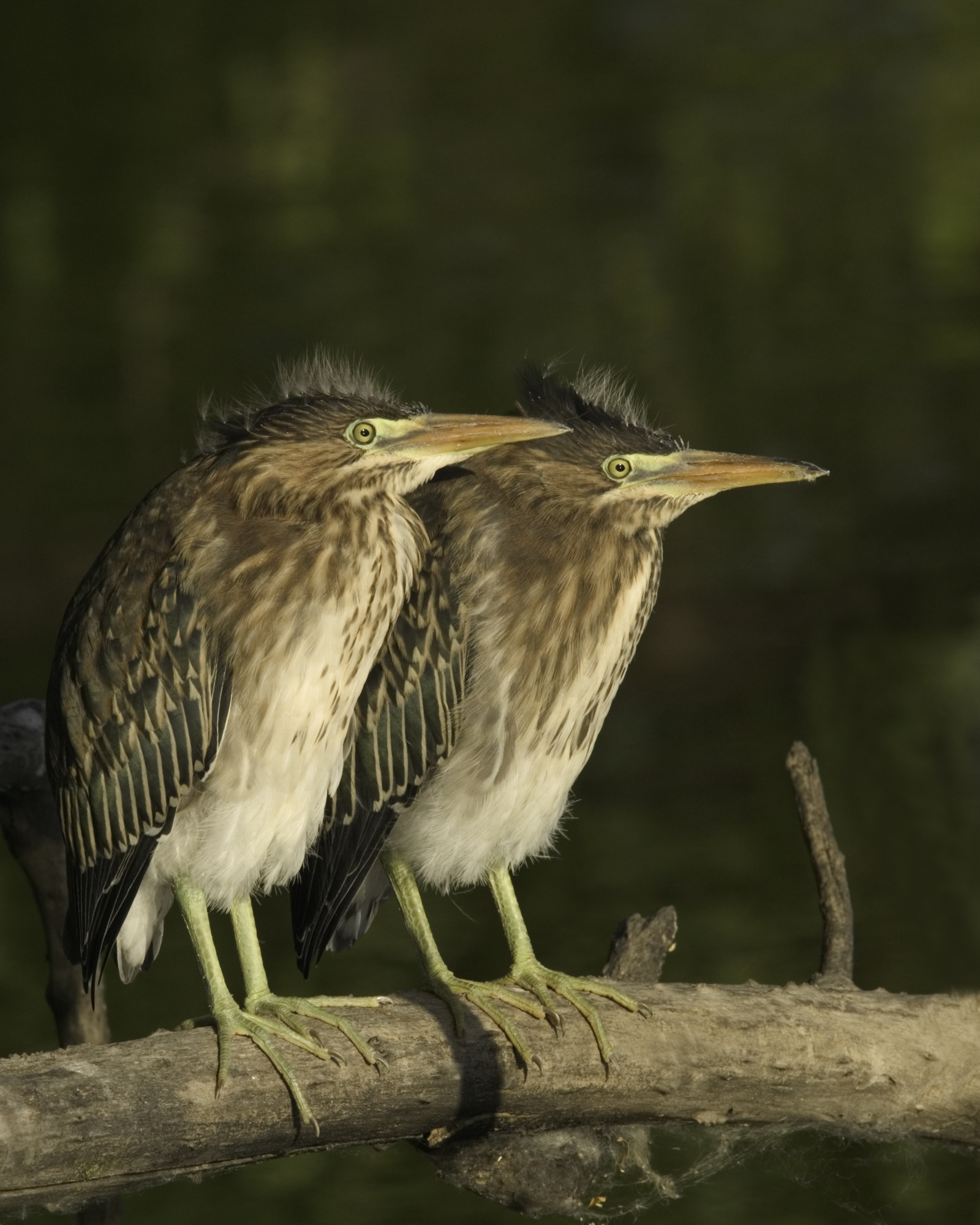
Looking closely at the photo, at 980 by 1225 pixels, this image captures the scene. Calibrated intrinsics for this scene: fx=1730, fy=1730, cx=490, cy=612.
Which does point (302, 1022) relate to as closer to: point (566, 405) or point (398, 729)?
point (398, 729)

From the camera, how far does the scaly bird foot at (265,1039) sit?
7.70 feet

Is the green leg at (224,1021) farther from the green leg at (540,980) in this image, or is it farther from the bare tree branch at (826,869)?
the bare tree branch at (826,869)

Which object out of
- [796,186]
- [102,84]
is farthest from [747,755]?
[102,84]

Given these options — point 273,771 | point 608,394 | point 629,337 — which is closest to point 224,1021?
point 273,771

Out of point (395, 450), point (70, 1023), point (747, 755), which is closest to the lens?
point (395, 450)

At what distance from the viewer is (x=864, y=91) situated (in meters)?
13.1

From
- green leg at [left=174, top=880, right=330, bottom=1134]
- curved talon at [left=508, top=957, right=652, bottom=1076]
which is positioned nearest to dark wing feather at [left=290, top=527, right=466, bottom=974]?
green leg at [left=174, top=880, right=330, bottom=1134]

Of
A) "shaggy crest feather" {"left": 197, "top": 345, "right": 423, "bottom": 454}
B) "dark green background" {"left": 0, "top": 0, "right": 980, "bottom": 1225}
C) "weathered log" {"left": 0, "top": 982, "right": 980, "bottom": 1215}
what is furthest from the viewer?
"dark green background" {"left": 0, "top": 0, "right": 980, "bottom": 1225}

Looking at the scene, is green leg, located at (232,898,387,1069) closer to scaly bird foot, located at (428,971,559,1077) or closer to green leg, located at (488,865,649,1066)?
scaly bird foot, located at (428,971,559,1077)

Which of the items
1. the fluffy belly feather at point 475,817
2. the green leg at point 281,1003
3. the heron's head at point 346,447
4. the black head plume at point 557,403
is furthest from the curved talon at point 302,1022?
the black head plume at point 557,403

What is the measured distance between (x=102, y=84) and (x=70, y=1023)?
31.0 ft

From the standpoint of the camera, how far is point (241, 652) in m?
2.38

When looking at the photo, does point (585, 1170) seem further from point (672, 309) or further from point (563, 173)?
point (563, 173)

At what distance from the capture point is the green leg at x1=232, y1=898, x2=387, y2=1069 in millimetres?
2426
